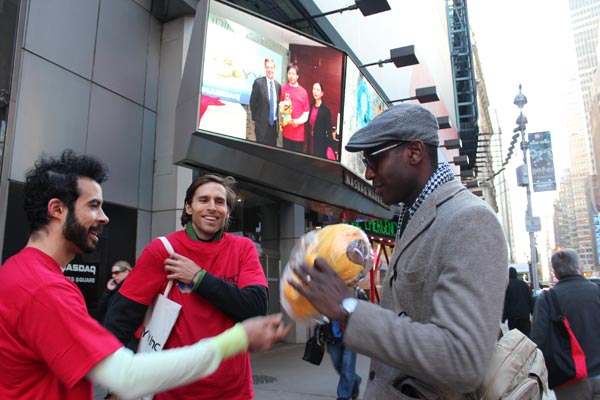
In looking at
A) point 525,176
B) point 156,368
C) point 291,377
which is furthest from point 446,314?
point 525,176

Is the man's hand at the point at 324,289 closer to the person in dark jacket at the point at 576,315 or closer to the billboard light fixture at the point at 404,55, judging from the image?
the person in dark jacket at the point at 576,315

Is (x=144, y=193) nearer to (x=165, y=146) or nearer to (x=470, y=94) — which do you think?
(x=165, y=146)

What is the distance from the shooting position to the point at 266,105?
8352mm

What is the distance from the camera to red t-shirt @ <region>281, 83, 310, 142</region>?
28.7 feet

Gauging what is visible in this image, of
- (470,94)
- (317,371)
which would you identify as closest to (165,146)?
(317,371)

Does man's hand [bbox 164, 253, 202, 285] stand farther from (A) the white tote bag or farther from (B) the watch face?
(B) the watch face

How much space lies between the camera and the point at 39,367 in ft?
4.89

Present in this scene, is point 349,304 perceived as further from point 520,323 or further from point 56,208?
point 520,323

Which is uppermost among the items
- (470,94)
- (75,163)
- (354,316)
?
(470,94)

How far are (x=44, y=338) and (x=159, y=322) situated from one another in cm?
100

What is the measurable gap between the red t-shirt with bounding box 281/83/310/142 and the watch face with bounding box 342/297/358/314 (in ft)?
24.5

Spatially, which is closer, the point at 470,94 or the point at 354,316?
the point at 354,316

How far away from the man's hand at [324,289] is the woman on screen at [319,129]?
A: 25.6 ft

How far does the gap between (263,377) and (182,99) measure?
5.27m
